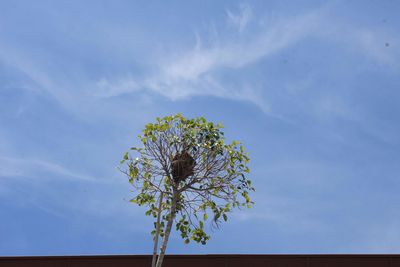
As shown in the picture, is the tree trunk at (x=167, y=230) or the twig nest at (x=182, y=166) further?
the twig nest at (x=182, y=166)

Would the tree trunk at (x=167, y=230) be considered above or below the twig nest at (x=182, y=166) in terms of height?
below

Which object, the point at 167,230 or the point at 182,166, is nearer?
the point at 167,230

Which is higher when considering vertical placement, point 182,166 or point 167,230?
point 182,166

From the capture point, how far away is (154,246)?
1011 inches

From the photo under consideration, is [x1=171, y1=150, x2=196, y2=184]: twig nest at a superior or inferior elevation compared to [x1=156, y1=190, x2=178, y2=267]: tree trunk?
superior

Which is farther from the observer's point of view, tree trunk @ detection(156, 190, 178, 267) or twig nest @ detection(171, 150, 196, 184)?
twig nest @ detection(171, 150, 196, 184)
